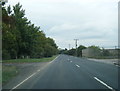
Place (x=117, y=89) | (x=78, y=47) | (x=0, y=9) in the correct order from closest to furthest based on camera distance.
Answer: (x=117, y=89), (x=0, y=9), (x=78, y=47)

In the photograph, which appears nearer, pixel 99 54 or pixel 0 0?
pixel 0 0

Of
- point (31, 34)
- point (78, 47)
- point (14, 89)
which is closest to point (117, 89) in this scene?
point (14, 89)

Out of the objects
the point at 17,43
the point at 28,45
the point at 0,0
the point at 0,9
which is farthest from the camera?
the point at 28,45

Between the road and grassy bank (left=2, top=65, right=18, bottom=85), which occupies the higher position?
the road

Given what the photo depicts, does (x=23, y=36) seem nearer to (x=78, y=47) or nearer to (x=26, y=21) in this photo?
(x=26, y=21)

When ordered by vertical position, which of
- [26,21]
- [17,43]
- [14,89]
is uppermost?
[26,21]

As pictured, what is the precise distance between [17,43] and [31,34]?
5.75 meters

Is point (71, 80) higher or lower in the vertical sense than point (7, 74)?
higher

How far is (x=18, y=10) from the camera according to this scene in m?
61.8

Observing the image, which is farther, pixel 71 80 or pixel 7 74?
pixel 7 74

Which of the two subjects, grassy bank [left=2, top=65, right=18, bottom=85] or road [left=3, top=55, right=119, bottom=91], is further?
grassy bank [left=2, top=65, right=18, bottom=85]

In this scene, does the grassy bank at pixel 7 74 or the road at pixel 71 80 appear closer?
the road at pixel 71 80

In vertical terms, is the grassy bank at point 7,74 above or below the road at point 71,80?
below

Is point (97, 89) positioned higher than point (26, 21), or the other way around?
point (26, 21)
